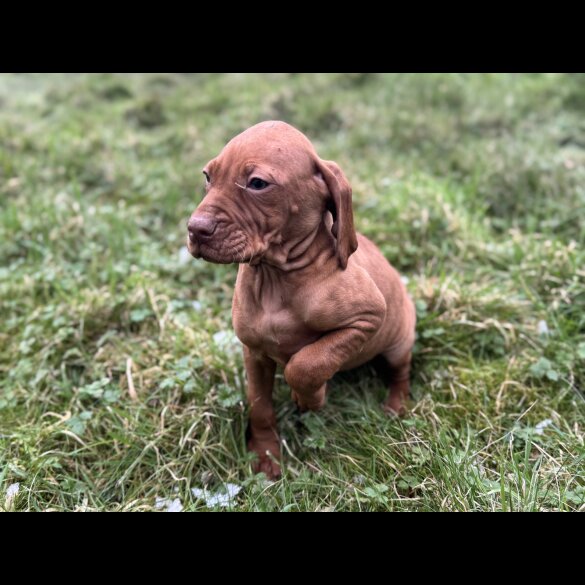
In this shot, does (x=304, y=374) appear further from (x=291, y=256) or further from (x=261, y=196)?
(x=261, y=196)

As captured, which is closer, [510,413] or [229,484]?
[229,484]

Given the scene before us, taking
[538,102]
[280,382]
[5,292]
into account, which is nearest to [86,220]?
[5,292]

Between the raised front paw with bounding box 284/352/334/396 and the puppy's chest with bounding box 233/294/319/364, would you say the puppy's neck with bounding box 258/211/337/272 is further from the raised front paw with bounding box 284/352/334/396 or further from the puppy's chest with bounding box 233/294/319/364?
the raised front paw with bounding box 284/352/334/396

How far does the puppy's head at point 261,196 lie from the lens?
7.50 feet

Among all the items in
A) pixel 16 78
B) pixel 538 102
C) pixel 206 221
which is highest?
pixel 206 221

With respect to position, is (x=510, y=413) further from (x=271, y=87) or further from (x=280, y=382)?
(x=271, y=87)

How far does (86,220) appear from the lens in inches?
204

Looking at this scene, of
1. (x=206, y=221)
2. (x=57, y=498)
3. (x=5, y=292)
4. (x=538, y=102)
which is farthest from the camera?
(x=538, y=102)

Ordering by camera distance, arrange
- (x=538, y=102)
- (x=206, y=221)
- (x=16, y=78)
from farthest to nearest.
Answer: (x=16, y=78) < (x=538, y=102) < (x=206, y=221)

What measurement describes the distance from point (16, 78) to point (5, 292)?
26.2 ft

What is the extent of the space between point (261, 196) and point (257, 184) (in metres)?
0.05

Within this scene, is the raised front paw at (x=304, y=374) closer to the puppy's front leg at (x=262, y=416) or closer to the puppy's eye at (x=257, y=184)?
the puppy's front leg at (x=262, y=416)

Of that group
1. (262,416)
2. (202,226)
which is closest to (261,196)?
(202,226)

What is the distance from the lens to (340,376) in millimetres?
3557
